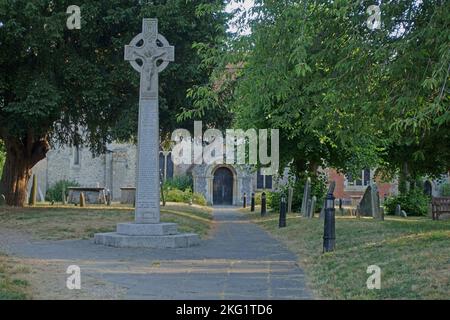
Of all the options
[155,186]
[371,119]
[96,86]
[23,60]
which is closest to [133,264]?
[155,186]

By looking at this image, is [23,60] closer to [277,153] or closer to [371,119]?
[277,153]

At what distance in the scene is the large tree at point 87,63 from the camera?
67.1 feet

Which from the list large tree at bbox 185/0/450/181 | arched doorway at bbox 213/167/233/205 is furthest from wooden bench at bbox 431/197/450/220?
arched doorway at bbox 213/167/233/205

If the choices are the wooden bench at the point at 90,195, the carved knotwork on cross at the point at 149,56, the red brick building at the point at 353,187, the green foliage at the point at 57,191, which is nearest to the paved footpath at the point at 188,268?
the carved knotwork on cross at the point at 149,56

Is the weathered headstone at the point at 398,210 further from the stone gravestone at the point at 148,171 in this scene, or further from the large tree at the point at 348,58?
the large tree at the point at 348,58

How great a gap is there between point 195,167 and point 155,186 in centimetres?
4052

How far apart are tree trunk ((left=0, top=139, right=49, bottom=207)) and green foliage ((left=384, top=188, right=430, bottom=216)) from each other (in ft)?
61.9

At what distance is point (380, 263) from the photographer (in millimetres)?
9578

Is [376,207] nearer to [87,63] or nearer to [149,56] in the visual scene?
[87,63]

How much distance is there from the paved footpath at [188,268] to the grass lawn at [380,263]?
1.14 feet

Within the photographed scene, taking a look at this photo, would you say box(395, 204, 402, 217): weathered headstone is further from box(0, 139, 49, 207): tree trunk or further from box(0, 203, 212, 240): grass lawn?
box(0, 139, 49, 207): tree trunk

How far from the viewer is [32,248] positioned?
12.1 metres

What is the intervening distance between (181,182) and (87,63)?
3230 cm

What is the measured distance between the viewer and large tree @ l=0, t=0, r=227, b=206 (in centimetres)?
2044
